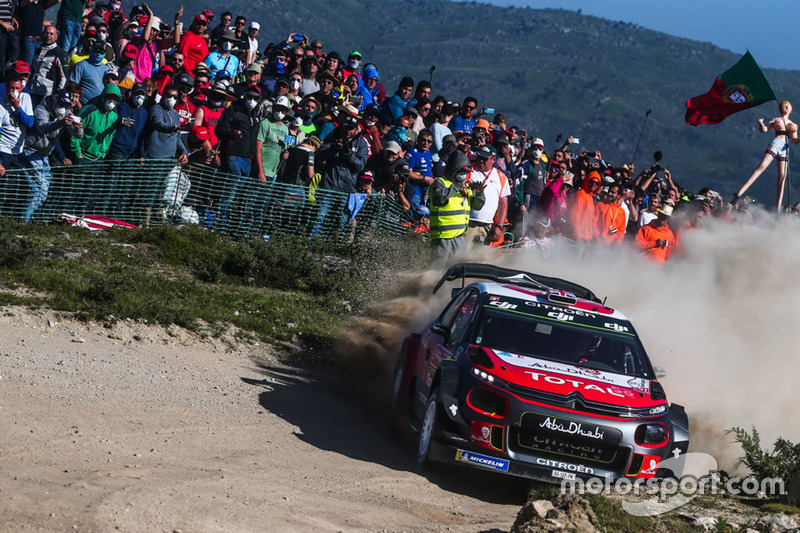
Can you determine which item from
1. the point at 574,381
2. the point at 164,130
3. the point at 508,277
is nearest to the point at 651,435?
the point at 574,381

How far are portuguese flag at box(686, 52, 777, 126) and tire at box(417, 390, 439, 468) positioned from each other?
899 centimetres

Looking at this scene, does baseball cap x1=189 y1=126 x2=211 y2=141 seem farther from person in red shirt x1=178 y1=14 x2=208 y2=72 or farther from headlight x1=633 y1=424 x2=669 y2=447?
headlight x1=633 y1=424 x2=669 y2=447

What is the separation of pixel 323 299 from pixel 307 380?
3.82 meters

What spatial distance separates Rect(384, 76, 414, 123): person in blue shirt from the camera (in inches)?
834

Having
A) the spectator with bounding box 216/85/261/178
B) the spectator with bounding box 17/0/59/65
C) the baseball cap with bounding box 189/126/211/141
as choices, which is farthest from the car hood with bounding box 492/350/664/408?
the spectator with bounding box 17/0/59/65

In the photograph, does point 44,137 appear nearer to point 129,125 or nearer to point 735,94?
point 129,125

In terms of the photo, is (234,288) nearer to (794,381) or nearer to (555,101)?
(794,381)

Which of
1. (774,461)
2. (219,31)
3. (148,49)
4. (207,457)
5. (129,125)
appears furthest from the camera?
(219,31)

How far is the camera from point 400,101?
21.3m

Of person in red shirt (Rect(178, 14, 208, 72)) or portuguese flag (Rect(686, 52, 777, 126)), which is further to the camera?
person in red shirt (Rect(178, 14, 208, 72))

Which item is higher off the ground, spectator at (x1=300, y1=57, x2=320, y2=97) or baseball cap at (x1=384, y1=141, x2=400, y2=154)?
spectator at (x1=300, y1=57, x2=320, y2=97)

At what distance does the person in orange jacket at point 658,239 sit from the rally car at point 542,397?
7381 mm

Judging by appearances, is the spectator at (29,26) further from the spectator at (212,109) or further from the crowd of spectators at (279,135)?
the spectator at (212,109)

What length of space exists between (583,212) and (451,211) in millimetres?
3173
